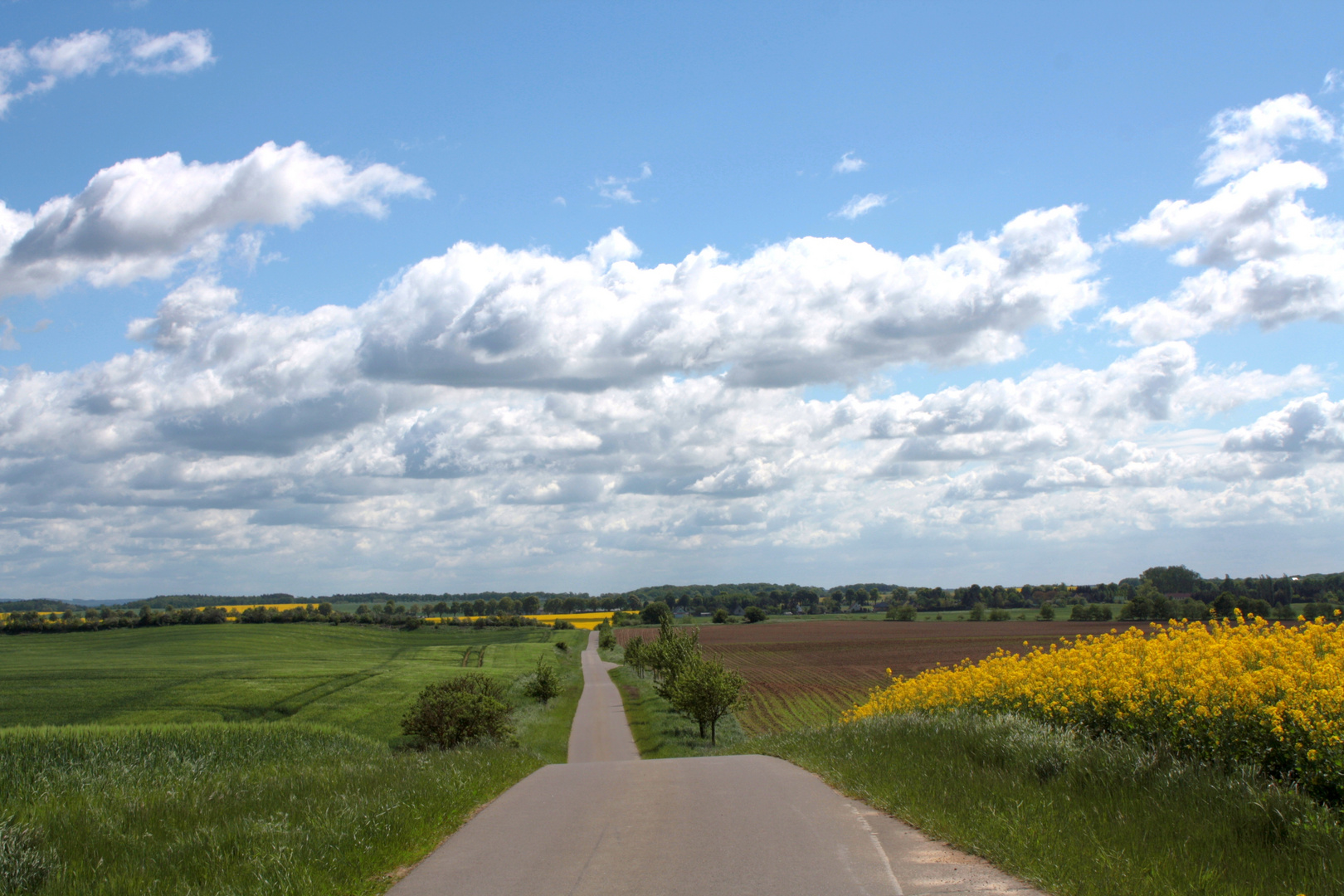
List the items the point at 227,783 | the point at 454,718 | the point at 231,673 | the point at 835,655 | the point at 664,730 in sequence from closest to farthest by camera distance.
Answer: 1. the point at 227,783
2. the point at 454,718
3. the point at 664,730
4. the point at 231,673
5. the point at 835,655

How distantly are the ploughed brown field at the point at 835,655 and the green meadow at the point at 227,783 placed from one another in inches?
527

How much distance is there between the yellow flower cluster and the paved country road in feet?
12.1

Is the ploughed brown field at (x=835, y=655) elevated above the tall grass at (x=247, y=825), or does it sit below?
Result: below

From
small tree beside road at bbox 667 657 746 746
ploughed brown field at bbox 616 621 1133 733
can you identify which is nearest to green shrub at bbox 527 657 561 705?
ploughed brown field at bbox 616 621 1133 733

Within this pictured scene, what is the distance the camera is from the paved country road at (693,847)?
253 inches

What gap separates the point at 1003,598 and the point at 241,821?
18204 centimetres

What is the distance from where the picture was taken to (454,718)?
103ft

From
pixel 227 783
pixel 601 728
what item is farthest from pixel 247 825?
pixel 601 728

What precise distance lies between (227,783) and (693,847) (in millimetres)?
6996

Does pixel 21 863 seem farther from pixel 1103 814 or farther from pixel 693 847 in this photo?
pixel 1103 814

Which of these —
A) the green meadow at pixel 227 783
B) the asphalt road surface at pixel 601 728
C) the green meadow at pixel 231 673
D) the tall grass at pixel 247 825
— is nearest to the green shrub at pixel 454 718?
the green meadow at pixel 227 783

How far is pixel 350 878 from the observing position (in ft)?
22.2

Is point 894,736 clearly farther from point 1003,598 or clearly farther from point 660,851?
point 1003,598

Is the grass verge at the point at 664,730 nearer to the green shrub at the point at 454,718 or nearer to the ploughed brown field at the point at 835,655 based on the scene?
the ploughed brown field at the point at 835,655
